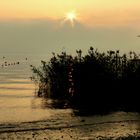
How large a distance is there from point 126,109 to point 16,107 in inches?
261

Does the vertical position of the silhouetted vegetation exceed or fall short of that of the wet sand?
it exceeds it

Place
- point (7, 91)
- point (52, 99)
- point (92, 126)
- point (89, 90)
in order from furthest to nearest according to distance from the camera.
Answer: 1. point (7, 91)
2. point (52, 99)
3. point (89, 90)
4. point (92, 126)

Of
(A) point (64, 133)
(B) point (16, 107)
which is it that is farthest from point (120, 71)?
(A) point (64, 133)

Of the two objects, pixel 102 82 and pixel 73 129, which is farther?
pixel 102 82

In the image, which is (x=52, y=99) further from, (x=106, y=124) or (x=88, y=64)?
(x=106, y=124)

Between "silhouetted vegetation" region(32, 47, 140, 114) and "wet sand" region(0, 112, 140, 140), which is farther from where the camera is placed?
"silhouetted vegetation" region(32, 47, 140, 114)

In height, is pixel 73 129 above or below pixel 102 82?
below

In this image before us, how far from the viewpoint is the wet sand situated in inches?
801

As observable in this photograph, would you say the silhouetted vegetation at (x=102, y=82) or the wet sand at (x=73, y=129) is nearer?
the wet sand at (x=73, y=129)

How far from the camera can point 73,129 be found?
22.6 meters

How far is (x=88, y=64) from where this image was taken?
110ft

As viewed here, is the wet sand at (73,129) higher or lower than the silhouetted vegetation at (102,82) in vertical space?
lower

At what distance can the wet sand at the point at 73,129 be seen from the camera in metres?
20.3

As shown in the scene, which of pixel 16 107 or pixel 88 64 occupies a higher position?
pixel 88 64
